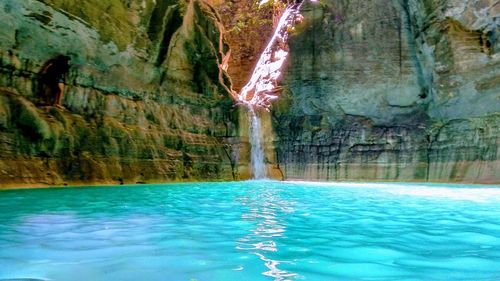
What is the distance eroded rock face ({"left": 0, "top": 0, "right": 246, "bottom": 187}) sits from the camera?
33.2 ft

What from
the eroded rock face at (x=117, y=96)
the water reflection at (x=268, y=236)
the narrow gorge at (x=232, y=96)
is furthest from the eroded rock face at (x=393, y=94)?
the water reflection at (x=268, y=236)

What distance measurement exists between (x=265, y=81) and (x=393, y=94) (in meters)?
5.79

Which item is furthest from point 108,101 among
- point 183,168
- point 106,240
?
point 106,240

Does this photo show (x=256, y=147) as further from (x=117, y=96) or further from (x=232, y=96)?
(x=117, y=96)

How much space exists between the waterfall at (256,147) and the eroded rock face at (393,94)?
0.90m

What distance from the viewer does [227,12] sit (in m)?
21.8

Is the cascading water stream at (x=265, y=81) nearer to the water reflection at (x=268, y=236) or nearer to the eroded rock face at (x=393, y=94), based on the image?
the eroded rock face at (x=393, y=94)

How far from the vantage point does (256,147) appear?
16.2m

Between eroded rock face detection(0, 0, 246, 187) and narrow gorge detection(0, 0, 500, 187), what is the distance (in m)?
0.04

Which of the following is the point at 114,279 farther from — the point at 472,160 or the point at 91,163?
the point at 472,160

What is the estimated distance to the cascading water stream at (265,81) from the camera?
53.3ft

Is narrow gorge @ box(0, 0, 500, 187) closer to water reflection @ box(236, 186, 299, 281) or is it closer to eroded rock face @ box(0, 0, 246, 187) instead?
eroded rock face @ box(0, 0, 246, 187)

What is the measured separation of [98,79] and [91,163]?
3.01 metres

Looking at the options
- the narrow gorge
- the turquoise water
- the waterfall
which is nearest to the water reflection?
the turquoise water
